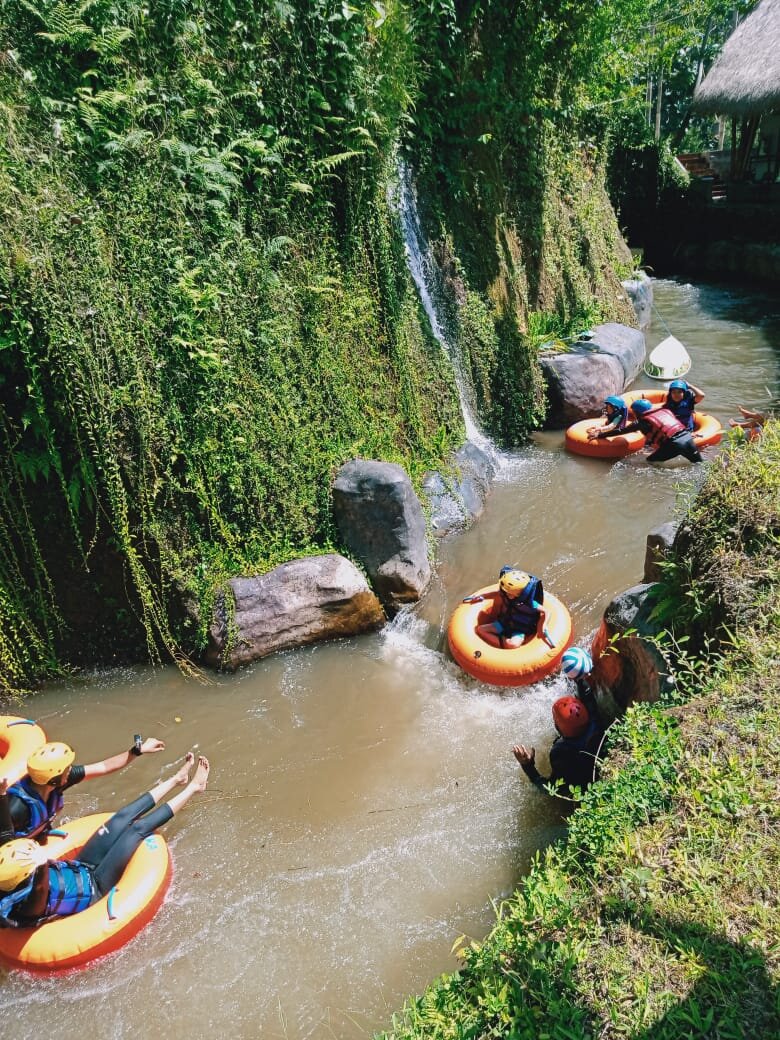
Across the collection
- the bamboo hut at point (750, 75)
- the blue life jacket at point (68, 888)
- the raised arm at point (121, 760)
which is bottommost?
A: the blue life jacket at point (68, 888)

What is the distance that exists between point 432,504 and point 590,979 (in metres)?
5.73

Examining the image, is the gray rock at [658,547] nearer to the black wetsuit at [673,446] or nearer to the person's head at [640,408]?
the black wetsuit at [673,446]

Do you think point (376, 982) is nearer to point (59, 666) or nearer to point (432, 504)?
point (59, 666)

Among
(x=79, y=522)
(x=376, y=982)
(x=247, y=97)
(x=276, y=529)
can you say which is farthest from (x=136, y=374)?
(x=376, y=982)

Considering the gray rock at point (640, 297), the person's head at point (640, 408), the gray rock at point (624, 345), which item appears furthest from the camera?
the gray rock at point (640, 297)

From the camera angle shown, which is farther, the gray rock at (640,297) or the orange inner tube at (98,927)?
the gray rock at (640,297)

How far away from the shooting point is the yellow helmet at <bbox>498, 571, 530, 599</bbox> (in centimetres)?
567

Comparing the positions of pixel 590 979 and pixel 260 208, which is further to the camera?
pixel 260 208

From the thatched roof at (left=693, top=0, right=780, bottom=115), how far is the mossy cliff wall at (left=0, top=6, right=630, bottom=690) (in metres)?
11.8

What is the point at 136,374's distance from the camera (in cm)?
562

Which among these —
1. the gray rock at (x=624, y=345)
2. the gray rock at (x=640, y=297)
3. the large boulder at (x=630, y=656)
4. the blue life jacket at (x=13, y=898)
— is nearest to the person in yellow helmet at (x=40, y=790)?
the blue life jacket at (x=13, y=898)

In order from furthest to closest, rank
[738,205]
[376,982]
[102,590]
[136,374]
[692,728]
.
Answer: [738,205] < [102,590] < [136,374] < [376,982] < [692,728]

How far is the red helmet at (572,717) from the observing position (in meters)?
4.32

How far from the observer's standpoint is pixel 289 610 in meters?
6.11
